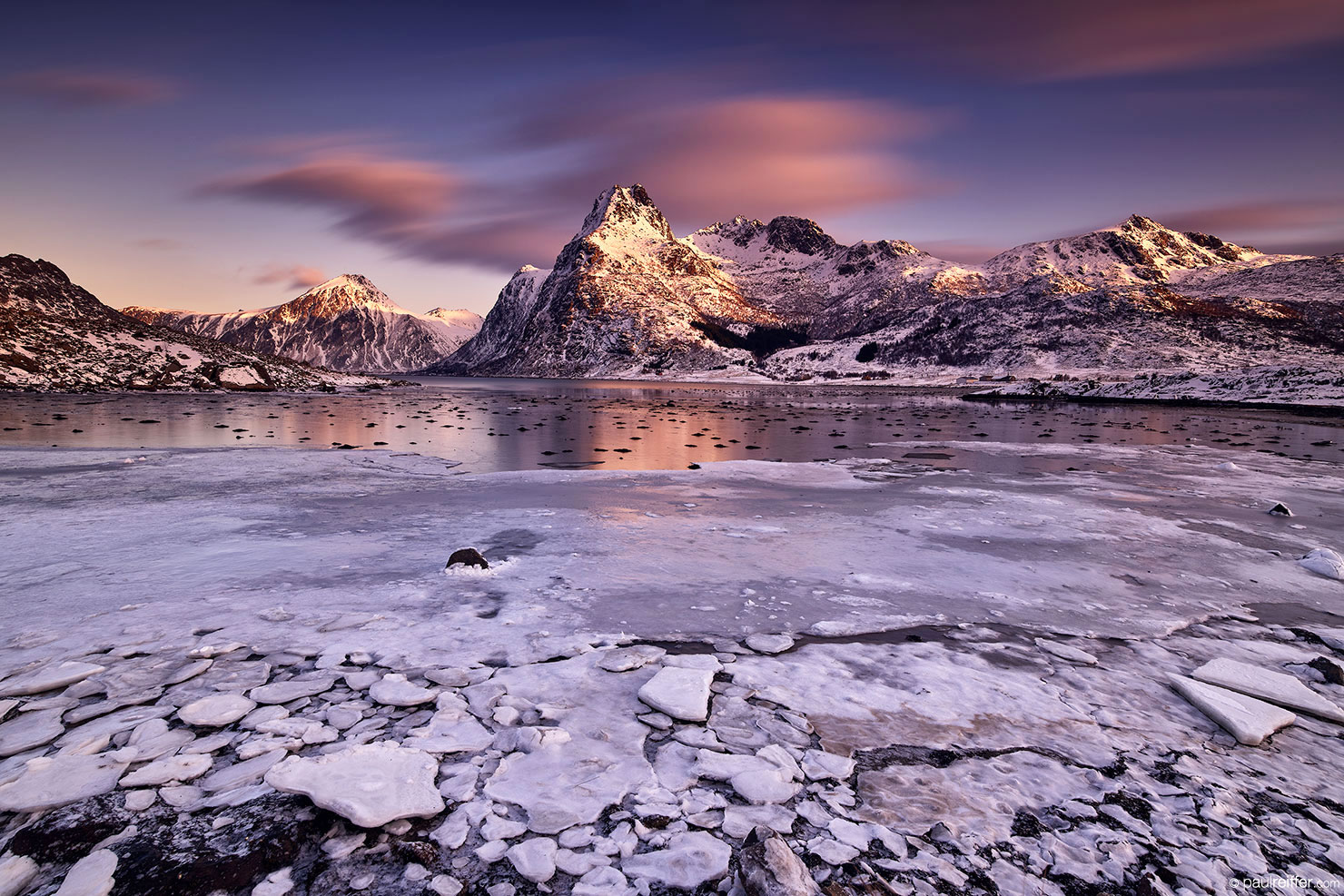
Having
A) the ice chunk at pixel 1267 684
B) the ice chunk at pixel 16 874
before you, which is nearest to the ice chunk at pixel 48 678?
the ice chunk at pixel 16 874

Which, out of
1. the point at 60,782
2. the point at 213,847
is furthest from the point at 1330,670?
the point at 60,782

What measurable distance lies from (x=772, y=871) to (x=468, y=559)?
5263mm

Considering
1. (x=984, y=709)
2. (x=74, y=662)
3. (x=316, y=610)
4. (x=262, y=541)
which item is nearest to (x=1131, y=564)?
(x=984, y=709)

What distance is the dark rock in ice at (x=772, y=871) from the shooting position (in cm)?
249

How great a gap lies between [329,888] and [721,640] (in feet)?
10.8

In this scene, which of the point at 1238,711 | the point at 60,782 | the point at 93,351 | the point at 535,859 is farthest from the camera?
the point at 93,351

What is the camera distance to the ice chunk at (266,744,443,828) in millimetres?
2941

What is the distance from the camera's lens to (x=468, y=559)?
22.9 ft

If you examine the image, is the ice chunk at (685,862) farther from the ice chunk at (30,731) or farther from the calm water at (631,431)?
the calm water at (631,431)

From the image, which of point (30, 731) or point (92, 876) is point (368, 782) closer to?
point (92, 876)

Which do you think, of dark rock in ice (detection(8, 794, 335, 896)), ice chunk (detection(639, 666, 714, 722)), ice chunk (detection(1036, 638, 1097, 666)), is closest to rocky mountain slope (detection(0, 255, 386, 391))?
dark rock in ice (detection(8, 794, 335, 896))

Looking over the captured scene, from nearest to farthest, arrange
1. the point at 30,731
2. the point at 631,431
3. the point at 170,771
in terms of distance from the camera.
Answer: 1. the point at 170,771
2. the point at 30,731
3. the point at 631,431

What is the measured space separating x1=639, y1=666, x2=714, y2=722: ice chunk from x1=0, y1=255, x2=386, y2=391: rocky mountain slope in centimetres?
7546

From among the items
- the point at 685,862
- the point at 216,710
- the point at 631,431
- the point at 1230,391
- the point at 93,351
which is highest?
the point at 93,351
